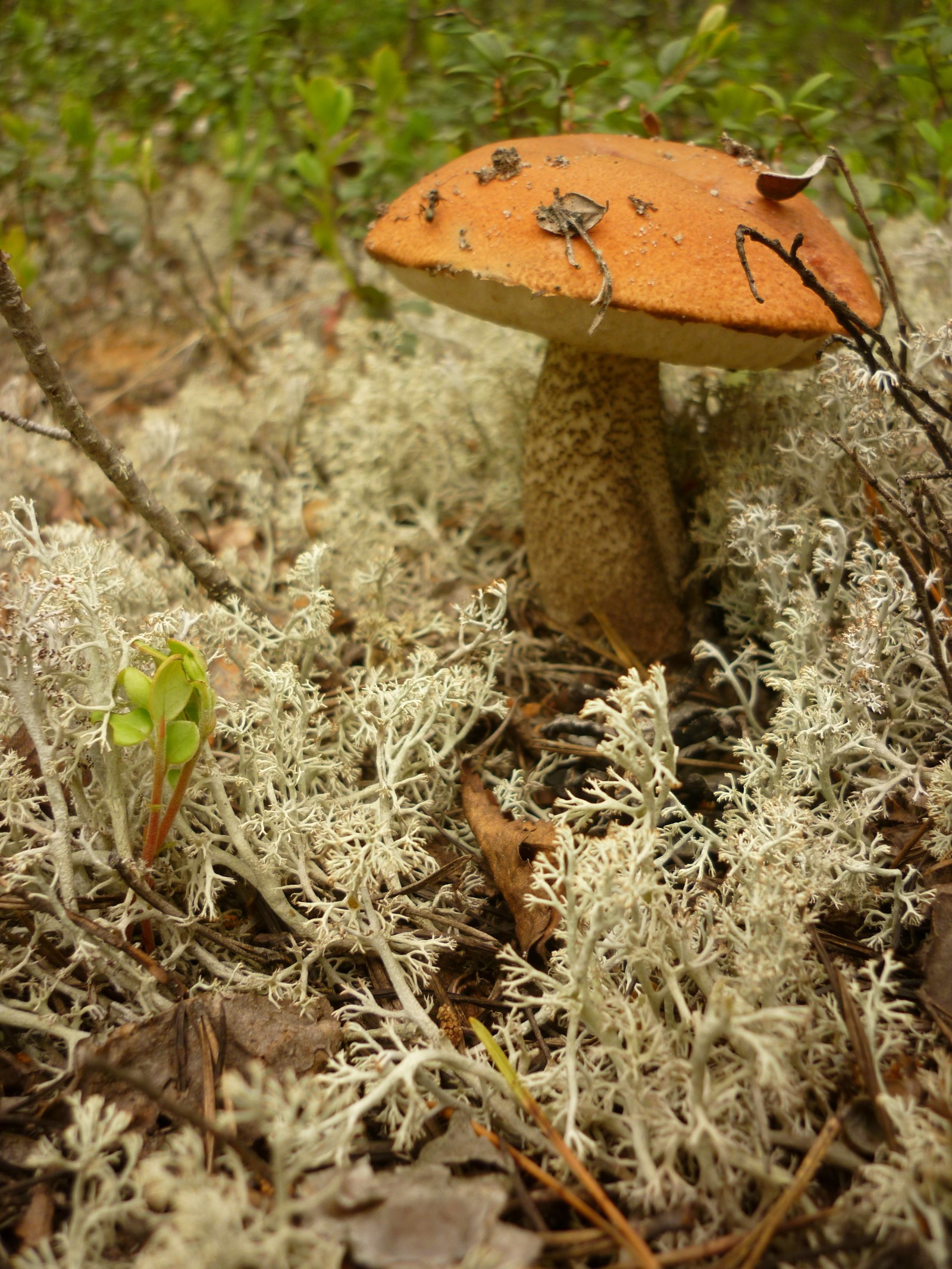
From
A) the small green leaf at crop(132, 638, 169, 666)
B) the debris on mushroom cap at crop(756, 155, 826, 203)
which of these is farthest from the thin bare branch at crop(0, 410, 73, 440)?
the debris on mushroom cap at crop(756, 155, 826, 203)

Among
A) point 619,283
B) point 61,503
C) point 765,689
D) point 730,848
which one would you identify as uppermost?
point 619,283

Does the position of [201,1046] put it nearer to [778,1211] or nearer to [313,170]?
[778,1211]

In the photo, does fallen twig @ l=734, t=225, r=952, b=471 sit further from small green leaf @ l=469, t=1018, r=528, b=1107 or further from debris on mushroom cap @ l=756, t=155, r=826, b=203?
small green leaf @ l=469, t=1018, r=528, b=1107

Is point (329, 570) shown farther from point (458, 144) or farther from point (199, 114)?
point (199, 114)

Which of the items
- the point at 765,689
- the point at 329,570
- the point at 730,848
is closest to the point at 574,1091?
the point at 730,848

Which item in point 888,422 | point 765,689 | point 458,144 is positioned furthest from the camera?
point 458,144

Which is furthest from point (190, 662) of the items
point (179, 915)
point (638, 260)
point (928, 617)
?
point (928, 617)
